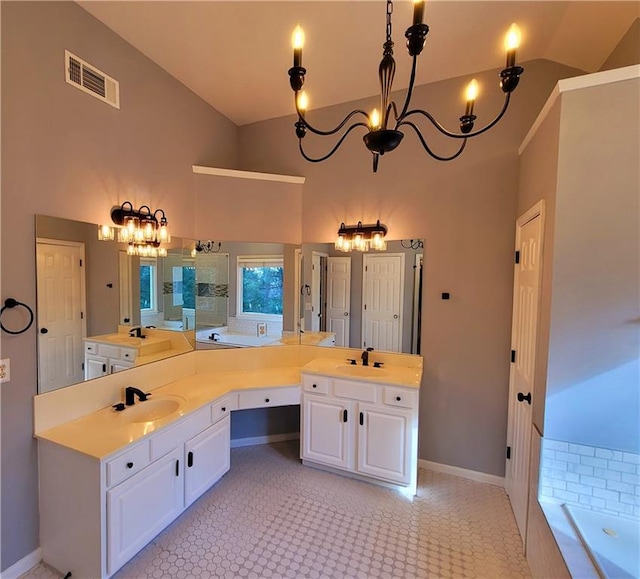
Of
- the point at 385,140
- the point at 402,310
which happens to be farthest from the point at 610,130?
the point at 402,310

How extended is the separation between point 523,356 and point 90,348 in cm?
300

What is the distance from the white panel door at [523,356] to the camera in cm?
198

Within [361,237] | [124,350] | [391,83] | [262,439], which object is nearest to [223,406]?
[124,350]

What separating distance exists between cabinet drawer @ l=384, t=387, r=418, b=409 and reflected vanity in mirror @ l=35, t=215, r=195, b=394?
6.07 ft

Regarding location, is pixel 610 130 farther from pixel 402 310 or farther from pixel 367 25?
pixel 402 310

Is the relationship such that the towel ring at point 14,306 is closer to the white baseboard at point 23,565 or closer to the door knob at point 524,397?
the white baseboard at point 23,565

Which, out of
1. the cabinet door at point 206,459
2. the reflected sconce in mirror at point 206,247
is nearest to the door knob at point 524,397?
the cabinet door at point 206,459

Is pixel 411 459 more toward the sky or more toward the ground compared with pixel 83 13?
more toward the ground

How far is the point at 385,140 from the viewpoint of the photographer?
3.85ft

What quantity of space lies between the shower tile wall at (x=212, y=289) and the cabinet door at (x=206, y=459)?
→ 94 cm

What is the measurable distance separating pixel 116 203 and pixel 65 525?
200 centimetres

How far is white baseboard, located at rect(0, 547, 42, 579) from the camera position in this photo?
1.70 meters

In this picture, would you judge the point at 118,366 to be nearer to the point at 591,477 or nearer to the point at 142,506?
the point at 142,506

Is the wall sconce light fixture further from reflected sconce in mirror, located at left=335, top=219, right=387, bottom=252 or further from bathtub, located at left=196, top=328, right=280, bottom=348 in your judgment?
reflected sconce in mirror, located at left=335, top=219, right=387, bottom=252
